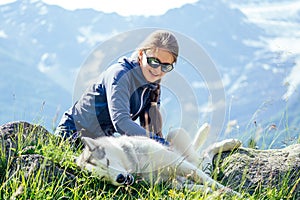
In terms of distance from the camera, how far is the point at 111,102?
20.3ft

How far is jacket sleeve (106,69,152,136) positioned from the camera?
19.7 feet

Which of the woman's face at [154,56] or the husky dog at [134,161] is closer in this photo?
the husky dog at [134,161]

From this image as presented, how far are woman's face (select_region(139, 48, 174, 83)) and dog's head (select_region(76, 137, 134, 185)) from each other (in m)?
1.49

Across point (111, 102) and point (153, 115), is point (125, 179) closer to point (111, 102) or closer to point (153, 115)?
point (111, 102)

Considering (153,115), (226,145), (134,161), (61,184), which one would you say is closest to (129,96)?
(153,115)

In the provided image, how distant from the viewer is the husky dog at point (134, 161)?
5039 mm

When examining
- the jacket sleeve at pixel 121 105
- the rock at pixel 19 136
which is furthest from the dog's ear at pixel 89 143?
the jacket sleeve at pixel 121 105

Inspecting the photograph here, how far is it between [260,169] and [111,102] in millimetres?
1852

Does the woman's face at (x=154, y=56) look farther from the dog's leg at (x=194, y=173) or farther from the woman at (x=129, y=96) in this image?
the dog's leg at (x=194, y=173)

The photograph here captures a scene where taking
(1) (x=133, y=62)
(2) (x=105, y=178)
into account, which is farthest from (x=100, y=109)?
(2) (x=105, y=178)

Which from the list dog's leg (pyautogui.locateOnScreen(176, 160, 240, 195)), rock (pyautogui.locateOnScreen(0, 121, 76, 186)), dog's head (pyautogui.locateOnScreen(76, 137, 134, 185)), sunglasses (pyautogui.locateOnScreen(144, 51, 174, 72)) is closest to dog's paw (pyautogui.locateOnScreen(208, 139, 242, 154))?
dog's leg (pyautogui.locateOnScreen(176, 160, 240, 195))

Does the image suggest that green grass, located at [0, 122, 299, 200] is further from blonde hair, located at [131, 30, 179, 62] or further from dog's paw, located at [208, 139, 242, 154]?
blonde hair, located at [131, 30, 179, 62]

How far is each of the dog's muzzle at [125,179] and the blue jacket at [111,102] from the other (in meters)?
1.07

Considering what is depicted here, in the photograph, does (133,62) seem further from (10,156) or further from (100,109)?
(10,156)
